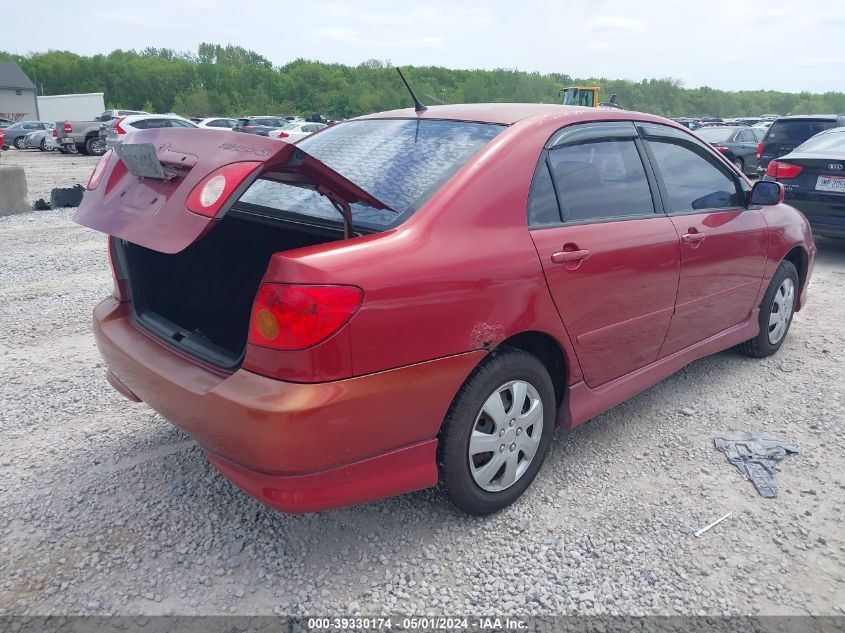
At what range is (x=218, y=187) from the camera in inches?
79.0

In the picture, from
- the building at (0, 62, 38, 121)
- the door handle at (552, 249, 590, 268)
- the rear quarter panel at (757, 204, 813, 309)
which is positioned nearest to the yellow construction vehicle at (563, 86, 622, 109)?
the rear quarter panel at (757, 204, 813, 309)

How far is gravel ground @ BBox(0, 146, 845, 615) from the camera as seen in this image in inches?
89.3

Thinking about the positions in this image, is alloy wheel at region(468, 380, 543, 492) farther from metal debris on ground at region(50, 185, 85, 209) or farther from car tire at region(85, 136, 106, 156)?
car tire at region(85, 136, 106, 156)

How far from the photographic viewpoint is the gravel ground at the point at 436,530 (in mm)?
2268

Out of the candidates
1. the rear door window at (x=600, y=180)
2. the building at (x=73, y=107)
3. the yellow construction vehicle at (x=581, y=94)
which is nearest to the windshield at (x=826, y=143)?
the rear door window at (x=600, y=180)

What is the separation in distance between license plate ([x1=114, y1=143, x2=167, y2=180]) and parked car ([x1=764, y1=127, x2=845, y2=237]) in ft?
24.3

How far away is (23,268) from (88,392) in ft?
12.7

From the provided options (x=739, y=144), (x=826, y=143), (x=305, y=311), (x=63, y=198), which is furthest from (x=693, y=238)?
(x=739, y=144)

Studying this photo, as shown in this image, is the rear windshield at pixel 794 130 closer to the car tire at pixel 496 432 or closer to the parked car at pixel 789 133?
the parked car at pixel 789 133

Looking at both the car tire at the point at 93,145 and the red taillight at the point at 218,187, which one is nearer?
the red taillight at the point at 218,187

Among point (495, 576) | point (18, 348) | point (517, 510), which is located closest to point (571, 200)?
point (517, 510)

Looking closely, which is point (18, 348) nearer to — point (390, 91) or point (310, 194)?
point (310, 194)

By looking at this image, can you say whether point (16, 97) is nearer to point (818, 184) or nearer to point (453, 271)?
point (818, 184)

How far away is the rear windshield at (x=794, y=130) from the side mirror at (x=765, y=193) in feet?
34.8
